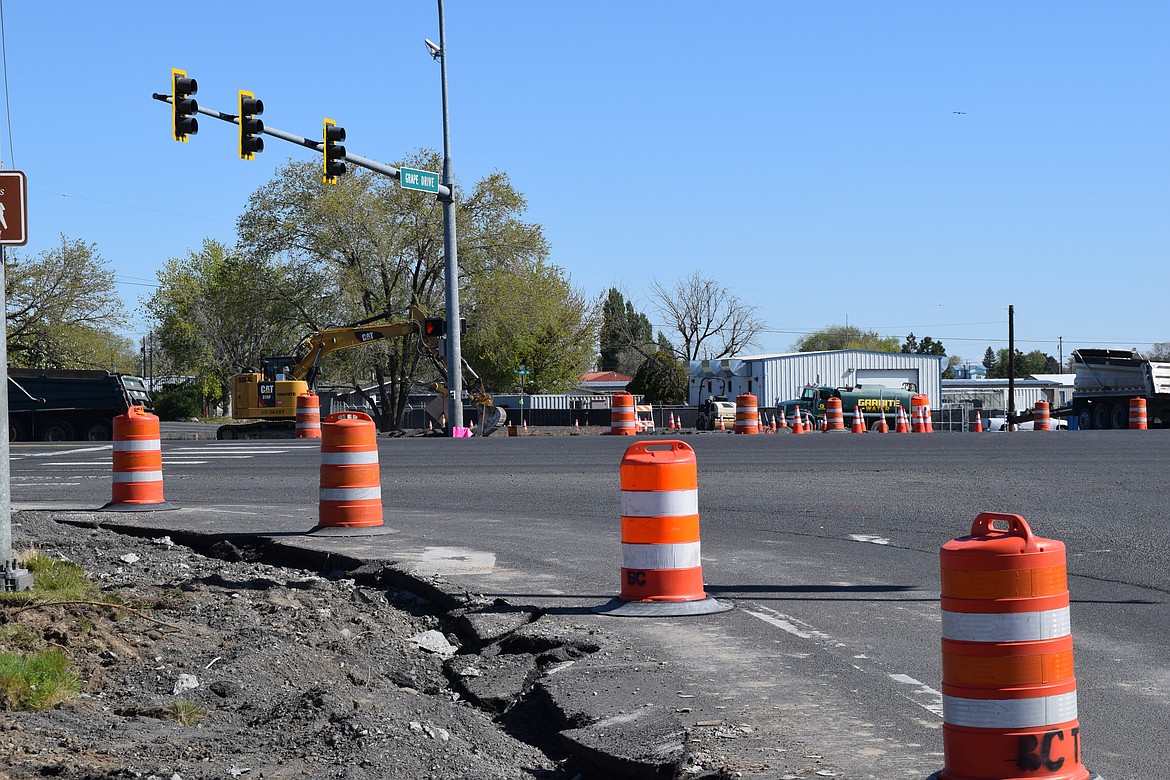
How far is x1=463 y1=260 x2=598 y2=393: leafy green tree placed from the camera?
54625 mm

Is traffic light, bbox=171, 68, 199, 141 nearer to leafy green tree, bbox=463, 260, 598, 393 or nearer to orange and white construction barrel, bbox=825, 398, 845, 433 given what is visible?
orange and white construction barrel, bbox=825, 398, 845, 433

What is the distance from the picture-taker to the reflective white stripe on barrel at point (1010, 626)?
154 inches

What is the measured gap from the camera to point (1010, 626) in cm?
390

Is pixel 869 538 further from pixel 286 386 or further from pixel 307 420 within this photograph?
pixel 286 386

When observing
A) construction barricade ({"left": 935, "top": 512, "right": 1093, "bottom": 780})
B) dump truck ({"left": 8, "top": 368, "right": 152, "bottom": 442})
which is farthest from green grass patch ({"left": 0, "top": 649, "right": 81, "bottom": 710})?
dump truck ({"left": 8, "top": 368, "right": 152, "bottom": 442})

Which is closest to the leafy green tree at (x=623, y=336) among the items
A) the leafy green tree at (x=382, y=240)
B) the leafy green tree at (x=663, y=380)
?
the leafy green tree at (x=663, y=380)

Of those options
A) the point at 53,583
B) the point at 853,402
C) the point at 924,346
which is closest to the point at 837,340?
the point at 924,346

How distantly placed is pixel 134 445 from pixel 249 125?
10.5 metres

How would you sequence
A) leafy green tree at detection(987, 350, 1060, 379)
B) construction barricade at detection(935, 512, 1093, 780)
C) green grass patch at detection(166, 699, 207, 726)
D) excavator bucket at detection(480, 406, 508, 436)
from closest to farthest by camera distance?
construction barricade at detection(935, 512, 1093, 780) → green grass patch at detection(166, 699, 207, 726) → excavator bucket at detection(480, 406, 508, 436) → leafy green tree at detection(987, 350, 1060, 379)

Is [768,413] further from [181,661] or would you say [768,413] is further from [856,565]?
[181,661]

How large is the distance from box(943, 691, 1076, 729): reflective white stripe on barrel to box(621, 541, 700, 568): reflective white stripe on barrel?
12.6ft

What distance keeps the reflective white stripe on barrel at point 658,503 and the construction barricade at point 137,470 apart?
792 cm

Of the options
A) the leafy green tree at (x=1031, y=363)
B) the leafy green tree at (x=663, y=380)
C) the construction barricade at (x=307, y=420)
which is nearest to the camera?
the construction barricade at (x=307, y=420)

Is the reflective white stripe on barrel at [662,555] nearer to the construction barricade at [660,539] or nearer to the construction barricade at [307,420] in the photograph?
the construction barricade at [660,539]
